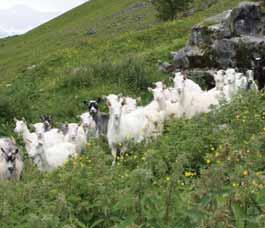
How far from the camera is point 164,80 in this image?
803 inches

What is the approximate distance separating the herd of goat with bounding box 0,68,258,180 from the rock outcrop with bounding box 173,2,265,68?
272cm

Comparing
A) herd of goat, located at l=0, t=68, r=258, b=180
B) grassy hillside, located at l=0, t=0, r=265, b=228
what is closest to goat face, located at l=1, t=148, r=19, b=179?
herd of goat, located at l=0, t=68, r=258, b=180

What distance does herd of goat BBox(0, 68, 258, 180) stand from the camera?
496 inches

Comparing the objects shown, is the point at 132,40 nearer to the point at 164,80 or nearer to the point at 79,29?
the point at 164,80

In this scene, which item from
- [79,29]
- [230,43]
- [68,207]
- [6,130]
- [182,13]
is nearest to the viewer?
[68,207]

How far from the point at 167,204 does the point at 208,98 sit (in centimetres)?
982

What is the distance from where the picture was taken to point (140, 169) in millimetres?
5598

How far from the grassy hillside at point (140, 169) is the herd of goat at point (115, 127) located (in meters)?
0.43

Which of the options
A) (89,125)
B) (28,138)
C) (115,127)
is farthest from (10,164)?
(89,125)

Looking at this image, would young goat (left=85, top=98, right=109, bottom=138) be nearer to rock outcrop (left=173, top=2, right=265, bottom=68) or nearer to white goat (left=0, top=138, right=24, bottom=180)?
white goat (left=0, top=138, right=24, bottom=180)

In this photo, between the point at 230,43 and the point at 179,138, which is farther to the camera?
the point at 230,43

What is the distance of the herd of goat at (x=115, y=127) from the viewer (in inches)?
496

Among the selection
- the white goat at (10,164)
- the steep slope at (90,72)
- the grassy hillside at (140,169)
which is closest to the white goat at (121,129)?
the grassy hillside at (140,169)

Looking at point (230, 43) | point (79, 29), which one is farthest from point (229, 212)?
point (79, 29)
